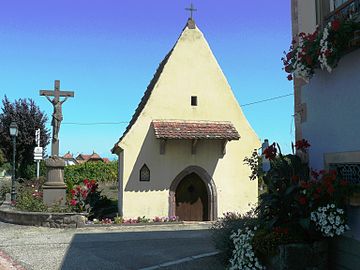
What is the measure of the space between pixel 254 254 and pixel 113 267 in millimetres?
2998

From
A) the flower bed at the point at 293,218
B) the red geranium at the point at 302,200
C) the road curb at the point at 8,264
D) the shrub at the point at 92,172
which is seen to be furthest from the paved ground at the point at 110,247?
the shrub at the point at 92,172

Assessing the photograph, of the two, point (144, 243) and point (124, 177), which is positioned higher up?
point (124, 177)

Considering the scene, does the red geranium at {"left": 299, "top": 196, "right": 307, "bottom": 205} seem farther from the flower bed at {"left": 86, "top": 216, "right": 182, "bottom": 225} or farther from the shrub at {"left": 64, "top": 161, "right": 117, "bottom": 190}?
the shrub at {"left": 64, "top": 161, "right": 117, "bottom": 190}

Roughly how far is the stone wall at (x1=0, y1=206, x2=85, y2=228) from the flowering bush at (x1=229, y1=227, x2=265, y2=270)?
8.58 m

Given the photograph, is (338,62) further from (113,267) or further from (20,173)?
(20,173)

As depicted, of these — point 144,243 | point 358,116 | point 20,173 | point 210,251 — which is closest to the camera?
point 358,116

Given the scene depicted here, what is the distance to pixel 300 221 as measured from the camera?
5480 millimetres

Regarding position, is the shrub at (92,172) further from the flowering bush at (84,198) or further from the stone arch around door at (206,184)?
the stone arch around door at (206,184)

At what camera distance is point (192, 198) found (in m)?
16.1

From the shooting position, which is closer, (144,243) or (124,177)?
(144,243)

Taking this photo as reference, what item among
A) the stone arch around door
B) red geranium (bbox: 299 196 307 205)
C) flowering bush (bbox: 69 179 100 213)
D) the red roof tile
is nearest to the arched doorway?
the stone arch around door

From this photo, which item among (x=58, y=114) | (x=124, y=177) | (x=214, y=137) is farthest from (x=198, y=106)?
(x=58, y=114)

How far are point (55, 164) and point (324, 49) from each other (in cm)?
1261

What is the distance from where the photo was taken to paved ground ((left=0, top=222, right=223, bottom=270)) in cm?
784
